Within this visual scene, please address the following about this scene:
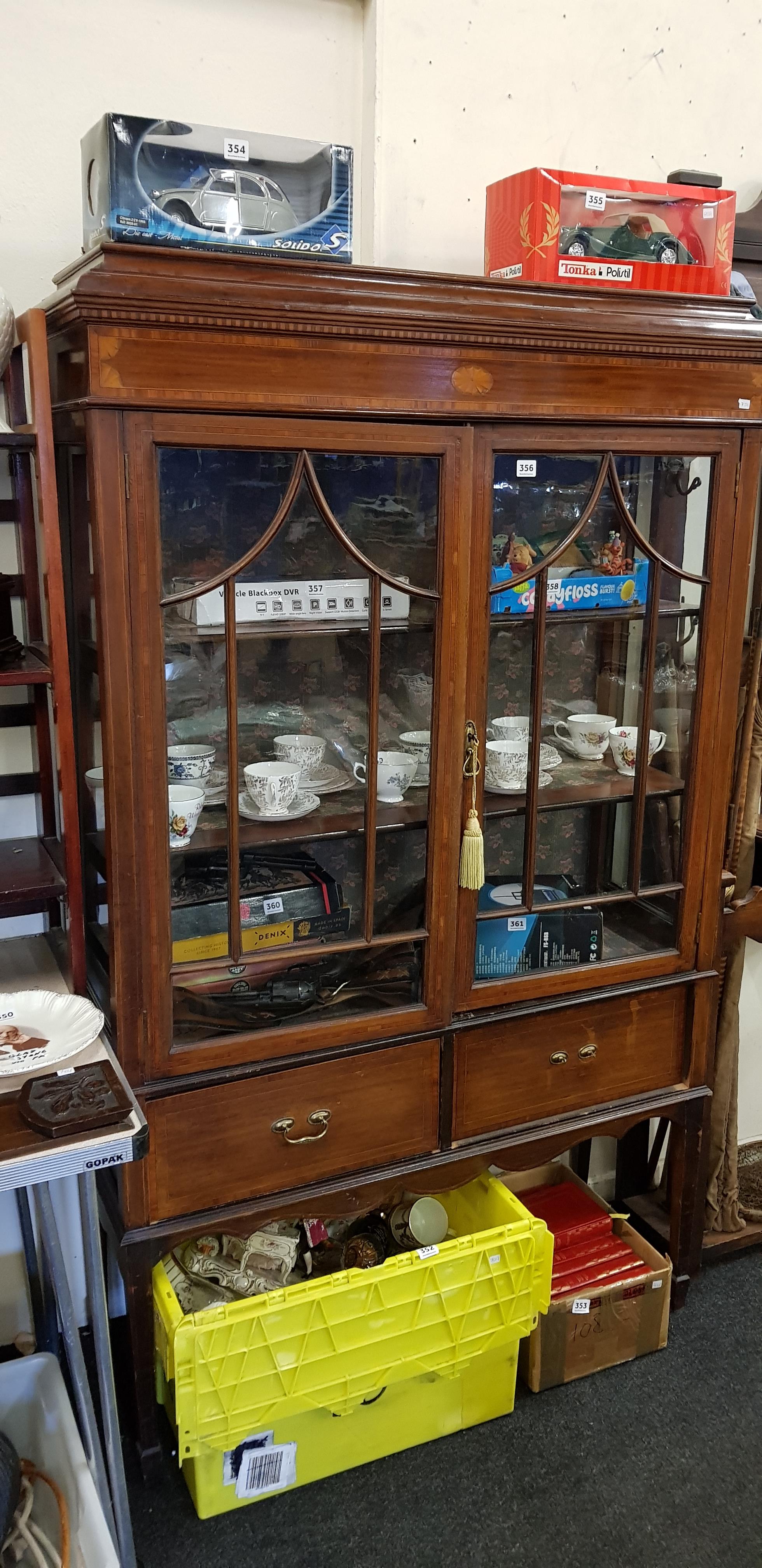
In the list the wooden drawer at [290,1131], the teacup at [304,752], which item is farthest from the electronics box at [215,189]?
the wooden drawer at [290,1131]

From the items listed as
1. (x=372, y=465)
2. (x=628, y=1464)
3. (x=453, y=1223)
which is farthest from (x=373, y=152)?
Answer: (x=628, y=1464)

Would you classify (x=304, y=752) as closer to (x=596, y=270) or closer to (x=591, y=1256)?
(x=596, y=270)

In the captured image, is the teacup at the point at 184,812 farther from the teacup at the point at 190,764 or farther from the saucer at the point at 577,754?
the saucer at the point at 577,754

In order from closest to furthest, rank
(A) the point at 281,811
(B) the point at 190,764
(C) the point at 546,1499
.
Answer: (B) the point at 190,764
(A) the point at 281,811
(C) the point at 546,1499

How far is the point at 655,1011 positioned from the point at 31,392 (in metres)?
1.40

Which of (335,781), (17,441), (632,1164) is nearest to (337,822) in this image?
(335,781)

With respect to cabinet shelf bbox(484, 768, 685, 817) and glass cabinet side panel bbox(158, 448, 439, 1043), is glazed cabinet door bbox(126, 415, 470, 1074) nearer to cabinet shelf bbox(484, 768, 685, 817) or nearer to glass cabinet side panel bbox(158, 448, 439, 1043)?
glass cabinet side panel bbox(158, 448, 439, 1043)

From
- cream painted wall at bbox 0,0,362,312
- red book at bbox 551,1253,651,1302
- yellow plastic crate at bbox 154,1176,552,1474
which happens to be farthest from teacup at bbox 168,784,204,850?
red book at bbox 551,1253,651,1302

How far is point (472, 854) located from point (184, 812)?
0.44 meters

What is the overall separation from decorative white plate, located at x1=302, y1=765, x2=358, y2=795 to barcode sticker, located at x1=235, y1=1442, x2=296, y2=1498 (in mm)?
997

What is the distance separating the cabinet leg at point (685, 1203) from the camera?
2.09 metres

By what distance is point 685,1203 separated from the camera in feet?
6.93

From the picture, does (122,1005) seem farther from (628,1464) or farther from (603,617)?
(628,1464)

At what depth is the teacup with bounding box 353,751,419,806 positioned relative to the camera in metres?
1.71
